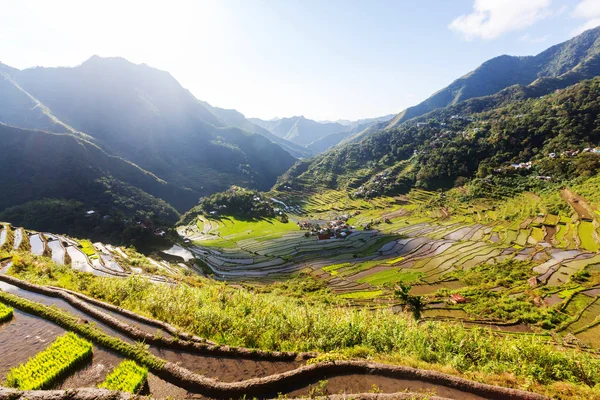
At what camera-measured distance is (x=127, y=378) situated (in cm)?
762

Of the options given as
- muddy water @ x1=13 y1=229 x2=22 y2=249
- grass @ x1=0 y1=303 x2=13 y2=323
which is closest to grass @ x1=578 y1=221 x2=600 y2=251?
grass @ x1=0 y1=303 x2=13 y2=323

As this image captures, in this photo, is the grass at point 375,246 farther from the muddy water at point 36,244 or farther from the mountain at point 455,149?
the mountain at point 455,149

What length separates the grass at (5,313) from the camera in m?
10.8

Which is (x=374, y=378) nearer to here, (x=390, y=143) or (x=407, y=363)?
(x=407, y=363)

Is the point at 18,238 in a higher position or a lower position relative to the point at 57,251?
higher

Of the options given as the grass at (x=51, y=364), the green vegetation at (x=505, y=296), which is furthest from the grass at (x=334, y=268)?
the grass at (x=51, y=364)

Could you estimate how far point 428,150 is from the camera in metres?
161

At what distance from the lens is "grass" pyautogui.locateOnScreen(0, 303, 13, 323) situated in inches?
426

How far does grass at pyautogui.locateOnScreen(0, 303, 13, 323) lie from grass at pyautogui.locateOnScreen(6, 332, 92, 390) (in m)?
4.43

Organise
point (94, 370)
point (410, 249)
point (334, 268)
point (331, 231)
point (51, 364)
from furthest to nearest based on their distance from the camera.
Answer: point (331, 231) → point (410, 249) → point (334, 268) → point (94, 370) → point (51, 364)

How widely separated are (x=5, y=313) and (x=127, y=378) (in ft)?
27.8

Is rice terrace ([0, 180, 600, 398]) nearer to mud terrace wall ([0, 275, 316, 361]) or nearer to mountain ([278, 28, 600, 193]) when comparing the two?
mud terrace wall ([0, 275, 316, 361])

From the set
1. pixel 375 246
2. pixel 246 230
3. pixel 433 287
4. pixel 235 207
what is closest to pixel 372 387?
pixel 433 287

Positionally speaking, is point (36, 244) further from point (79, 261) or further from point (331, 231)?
point (331, 231)
